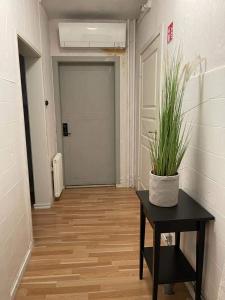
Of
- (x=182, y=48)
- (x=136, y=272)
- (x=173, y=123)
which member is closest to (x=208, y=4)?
(x=182, y=48)

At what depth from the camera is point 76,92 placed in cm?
368

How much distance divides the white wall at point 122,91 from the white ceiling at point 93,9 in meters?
0.27

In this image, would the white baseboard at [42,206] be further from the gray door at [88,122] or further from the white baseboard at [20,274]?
the white baseboard at [20,274]

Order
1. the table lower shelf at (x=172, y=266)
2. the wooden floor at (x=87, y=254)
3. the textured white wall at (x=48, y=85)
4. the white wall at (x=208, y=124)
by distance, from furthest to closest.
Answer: the textured white wall at (x=48, y=85), the wooden floor at (x=87, y=254), the table lower shelf at (x=172, y=266), the white wall at (x=208, y=124)

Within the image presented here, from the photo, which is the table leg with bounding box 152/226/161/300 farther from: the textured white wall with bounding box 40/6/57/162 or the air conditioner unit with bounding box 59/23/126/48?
the air conditioner unit with bounding box 59/23/126/48

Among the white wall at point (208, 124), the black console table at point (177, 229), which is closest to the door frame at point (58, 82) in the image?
the white wall at point (208, 124)

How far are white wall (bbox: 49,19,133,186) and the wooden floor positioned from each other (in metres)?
0.71

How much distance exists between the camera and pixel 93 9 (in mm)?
Answer: 3035

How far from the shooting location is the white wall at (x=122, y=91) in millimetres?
3428

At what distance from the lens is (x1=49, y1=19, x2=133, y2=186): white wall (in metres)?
3.43

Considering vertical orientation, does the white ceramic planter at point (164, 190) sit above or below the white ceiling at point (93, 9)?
below

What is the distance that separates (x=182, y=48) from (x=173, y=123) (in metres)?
0.73

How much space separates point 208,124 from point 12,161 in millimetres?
1414

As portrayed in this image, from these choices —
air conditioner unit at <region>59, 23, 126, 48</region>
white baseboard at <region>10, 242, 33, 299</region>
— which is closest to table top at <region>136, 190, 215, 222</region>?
white baseboard at <region>10, 242, 33, 299</region>
